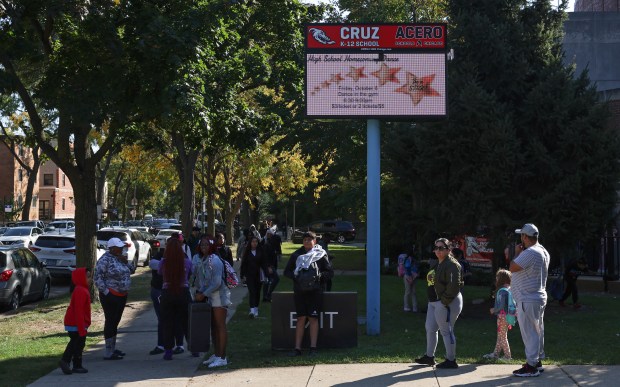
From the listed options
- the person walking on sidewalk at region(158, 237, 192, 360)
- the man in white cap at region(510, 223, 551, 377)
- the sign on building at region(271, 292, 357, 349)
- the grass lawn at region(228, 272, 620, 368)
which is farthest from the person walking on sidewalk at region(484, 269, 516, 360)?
the person walking on sidewalk at region(158, 237, 192, 360)

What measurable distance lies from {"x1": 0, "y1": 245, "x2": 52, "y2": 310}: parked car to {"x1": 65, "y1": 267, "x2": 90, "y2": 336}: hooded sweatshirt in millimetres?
8159

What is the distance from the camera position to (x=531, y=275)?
8922 millimetres

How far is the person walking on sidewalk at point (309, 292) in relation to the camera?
10297mm

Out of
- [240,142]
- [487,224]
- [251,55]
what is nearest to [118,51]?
[240,142]

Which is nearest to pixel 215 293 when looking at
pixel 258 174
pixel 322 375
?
pixel 322 375

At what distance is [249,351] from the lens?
36.4 feet

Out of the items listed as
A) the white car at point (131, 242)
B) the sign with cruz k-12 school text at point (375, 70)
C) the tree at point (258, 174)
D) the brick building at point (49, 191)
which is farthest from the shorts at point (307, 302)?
the brick building at point (49, 191)

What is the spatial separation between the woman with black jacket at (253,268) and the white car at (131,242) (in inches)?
463

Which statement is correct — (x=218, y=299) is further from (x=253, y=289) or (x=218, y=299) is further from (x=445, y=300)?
(x=253, y=289)

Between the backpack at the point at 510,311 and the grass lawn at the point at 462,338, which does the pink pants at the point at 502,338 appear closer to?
the backpack at the point at 510,311

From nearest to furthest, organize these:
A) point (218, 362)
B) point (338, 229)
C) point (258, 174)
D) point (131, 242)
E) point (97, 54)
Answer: point (218, 362) < point (97, 54) < point (131, 242) < point (258, 174) < point (338, 229)

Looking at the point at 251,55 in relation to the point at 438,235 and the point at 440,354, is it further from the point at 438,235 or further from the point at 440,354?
the point at 440,354

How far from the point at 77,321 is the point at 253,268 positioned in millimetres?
5990

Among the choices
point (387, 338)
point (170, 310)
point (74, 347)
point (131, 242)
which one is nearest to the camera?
point (74, 347)
